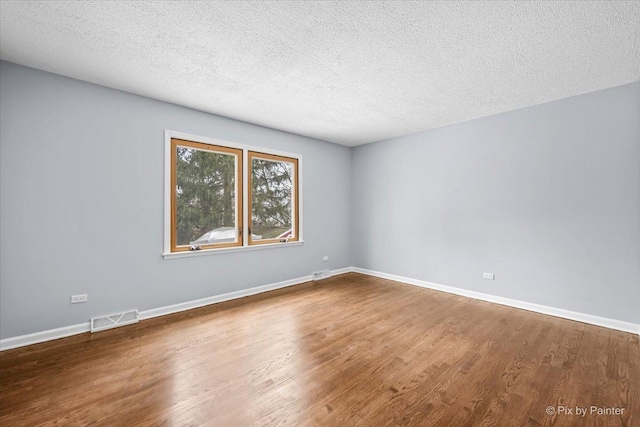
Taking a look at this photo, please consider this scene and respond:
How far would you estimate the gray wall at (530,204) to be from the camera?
2984mm

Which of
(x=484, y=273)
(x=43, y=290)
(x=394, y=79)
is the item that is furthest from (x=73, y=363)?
(x=484, y=273)

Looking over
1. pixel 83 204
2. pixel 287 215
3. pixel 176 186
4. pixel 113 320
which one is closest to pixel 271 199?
pixel 287 215

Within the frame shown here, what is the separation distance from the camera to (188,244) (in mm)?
3678

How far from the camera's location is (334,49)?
7.66 ft

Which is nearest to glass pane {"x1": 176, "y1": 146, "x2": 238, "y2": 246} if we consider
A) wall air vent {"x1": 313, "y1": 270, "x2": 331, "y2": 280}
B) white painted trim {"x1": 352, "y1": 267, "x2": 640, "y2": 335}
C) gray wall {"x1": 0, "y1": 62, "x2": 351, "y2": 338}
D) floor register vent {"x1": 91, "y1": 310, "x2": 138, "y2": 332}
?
gray wall {"x1": 0, "y1": 62, "x2": 351, "y2": 338}

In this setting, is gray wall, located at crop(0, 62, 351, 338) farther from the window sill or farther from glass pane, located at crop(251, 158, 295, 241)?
glass pane, located at crop(251, 158, 295, 241)

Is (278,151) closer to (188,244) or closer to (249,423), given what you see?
(188,244)

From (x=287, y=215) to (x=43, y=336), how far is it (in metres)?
3.33

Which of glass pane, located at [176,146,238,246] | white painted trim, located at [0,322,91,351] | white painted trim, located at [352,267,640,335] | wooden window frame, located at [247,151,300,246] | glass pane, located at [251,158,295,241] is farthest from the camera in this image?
glass pane, located at [251,158,295,241]

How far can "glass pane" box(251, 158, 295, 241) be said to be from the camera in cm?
441

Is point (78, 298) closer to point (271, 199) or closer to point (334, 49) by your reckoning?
point (271, 199)

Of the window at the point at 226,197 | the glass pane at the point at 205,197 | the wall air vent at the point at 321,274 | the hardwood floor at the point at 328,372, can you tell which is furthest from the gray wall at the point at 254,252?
the wall air vent at the point at 321,274

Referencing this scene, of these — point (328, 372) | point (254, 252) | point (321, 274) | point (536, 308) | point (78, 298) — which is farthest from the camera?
point (321, 274)

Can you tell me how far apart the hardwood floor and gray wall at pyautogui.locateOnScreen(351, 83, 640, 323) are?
0.57 metres
